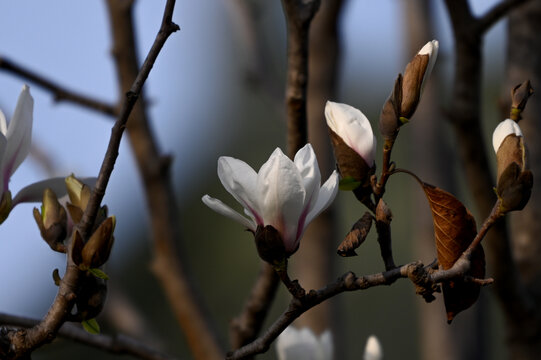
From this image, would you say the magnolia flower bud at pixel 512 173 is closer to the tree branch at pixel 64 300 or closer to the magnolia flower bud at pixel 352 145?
the magnolia flower bud at pixel 352 145

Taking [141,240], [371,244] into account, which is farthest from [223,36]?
[371,244]

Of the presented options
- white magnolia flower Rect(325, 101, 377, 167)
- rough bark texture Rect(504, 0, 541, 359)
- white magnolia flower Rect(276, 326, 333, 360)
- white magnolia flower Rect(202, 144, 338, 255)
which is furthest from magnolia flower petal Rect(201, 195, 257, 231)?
rough bark texture Rect(504, 0, 541, 359)

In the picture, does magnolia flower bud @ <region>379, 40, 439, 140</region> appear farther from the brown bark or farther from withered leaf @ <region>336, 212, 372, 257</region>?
the brown bark

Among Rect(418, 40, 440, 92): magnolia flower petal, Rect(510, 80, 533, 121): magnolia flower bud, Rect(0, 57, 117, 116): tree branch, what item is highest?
Rect(0, 57, 117, 116): tree branch

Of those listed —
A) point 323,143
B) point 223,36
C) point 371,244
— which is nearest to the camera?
point 323,143

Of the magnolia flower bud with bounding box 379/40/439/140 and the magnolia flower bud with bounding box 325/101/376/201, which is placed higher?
the magnolia flower bud with bounding box 379/40/439/140

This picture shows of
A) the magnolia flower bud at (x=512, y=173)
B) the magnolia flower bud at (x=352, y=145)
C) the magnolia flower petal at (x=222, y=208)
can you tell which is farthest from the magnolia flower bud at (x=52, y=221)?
the magnolia flower bud at (x=512, y=173)

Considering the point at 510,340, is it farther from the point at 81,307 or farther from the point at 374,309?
the point at 374,309
